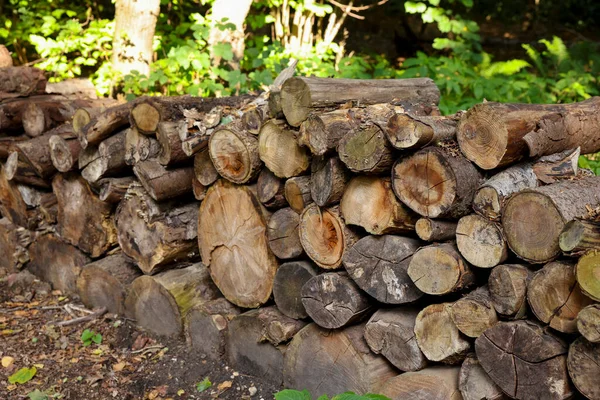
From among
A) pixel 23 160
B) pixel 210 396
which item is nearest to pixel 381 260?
pixel 210 396

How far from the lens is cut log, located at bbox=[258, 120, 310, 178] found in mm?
3305

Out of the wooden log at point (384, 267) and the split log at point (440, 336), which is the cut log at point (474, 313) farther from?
the wooden log at point (384, 267)

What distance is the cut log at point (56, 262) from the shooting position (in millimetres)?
4957

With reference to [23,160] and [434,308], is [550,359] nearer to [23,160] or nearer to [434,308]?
[434,308]

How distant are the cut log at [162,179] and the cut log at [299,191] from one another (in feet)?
2.94

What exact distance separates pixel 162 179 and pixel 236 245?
0.62 metres

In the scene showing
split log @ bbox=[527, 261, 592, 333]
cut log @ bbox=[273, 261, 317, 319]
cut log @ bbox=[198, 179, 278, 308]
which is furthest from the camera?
cut log @ bbox=[198, 179, 278, 308]

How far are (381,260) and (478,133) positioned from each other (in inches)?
28.8

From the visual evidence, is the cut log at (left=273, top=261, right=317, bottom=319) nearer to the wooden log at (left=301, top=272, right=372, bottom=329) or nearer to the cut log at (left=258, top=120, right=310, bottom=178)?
the wooden log at (left=301, top=272, right=372, bottom=329)

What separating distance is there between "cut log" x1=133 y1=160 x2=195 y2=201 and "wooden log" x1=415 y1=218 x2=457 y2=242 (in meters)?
1.70

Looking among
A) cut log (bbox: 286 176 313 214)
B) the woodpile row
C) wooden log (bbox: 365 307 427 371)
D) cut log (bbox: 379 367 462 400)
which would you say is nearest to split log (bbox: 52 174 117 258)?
the woodpile row

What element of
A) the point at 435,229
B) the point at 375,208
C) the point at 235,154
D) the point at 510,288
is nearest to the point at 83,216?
the point at 235,154

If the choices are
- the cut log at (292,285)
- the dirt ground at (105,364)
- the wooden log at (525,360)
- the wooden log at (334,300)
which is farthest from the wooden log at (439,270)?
the dirt ground at (105,364)

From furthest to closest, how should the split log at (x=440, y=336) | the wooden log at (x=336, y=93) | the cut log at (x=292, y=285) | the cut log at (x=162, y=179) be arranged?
the cut log at (x=162, y=179) → the cut log at (x=292, y=285) → the wooden log at (x=336, y=93) → the split log at (x=440, y=336)
